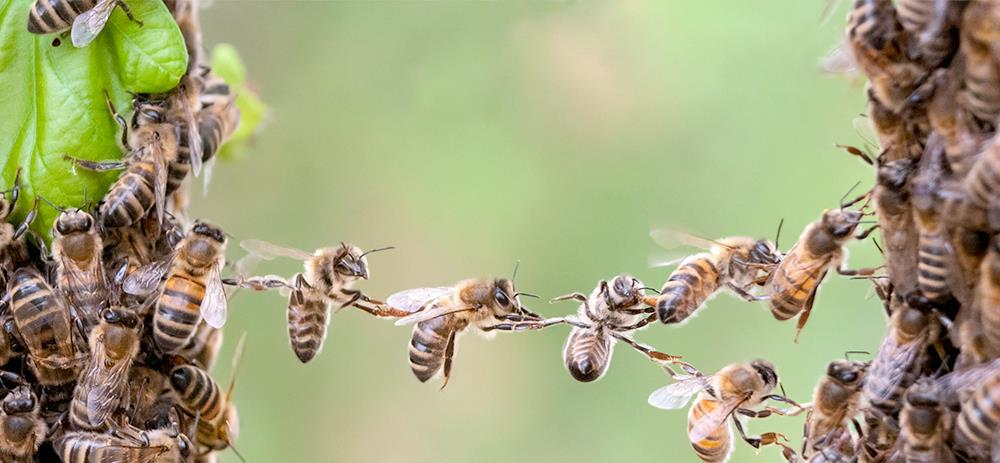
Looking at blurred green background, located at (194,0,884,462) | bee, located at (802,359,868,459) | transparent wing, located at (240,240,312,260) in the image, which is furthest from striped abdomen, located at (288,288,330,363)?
blurred green background, located at (194,0,884,462)

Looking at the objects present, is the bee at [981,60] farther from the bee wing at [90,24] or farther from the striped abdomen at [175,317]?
the bee wing at [90,24]

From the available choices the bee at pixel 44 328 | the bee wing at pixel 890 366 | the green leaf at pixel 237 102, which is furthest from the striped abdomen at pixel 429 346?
the green leaf at pixel 237 102

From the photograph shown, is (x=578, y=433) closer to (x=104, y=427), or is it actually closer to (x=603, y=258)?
(x=603, y=258)

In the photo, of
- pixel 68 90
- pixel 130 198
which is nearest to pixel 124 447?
pixel 130 198

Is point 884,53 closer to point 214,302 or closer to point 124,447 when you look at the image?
point 214,302

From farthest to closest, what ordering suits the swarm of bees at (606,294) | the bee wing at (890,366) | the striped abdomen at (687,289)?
the striped abdomen at (687,289) → the bee wing at (890,366) → the swarm of bees at (606,294)

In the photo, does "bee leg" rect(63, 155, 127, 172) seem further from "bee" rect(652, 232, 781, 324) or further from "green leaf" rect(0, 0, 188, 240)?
"bee" rect(652, 232, 781, 324)

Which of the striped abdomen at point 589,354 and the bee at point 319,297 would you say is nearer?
the striped abdomen at point 589,354
